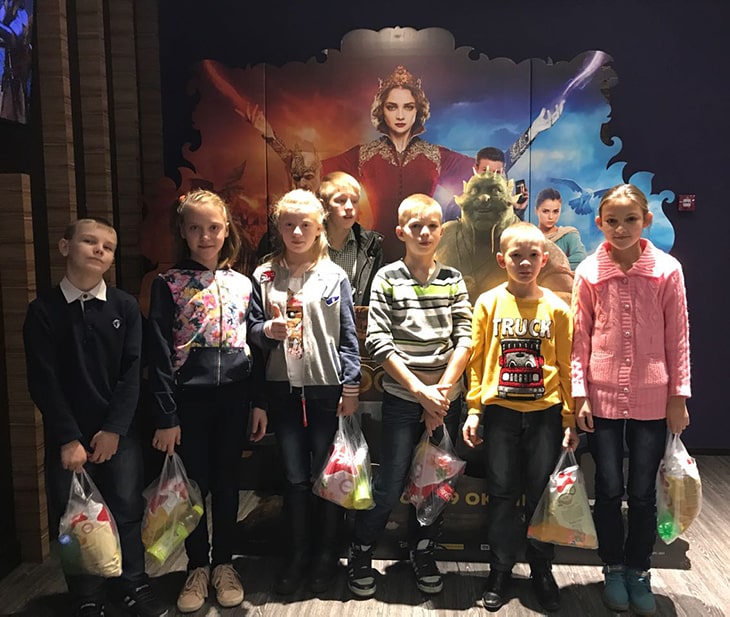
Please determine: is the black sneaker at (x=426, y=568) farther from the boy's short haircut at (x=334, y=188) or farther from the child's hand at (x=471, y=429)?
the boy's short haircut at (x=334, y=188)

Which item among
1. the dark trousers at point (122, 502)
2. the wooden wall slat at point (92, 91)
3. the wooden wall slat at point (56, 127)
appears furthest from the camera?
the wooden wall slat at point (92, 91)

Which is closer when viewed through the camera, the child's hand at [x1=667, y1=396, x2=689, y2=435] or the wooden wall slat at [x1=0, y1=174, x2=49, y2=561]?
the child's hand at [x1=667, y1=396, x2=689, y2=435]

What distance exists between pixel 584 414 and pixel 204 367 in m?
1.31

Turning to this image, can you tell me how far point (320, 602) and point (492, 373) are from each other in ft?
3.35

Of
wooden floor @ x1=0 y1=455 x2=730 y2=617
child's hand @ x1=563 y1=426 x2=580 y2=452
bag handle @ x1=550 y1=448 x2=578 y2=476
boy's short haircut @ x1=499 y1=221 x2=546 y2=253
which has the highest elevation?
boy's short haircut @ x1=499 y1=221 x2=546 y2=253

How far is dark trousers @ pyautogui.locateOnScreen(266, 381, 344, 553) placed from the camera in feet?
7.30

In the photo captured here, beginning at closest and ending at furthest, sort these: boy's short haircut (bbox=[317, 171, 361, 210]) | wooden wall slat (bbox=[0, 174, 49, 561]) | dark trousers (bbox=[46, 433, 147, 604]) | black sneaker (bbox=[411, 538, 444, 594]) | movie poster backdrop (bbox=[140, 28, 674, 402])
→ dark trousers (bbox=[46, 433, 147, 604]), black sneaker (bbox=[411, 538, 444, 594]), wooden wall slat (bbox=[0, 174, 49, 561]), boy's short haircut (bbox=[317, 171, 361, 210]), movie poster backdrop (bbox=[140, 28, 674, 402])

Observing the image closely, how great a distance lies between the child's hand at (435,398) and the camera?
2141mm

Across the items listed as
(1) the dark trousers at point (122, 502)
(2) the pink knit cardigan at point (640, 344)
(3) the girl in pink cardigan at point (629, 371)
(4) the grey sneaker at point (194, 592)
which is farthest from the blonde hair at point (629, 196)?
(4) the grey sneaker at point (194, 592)

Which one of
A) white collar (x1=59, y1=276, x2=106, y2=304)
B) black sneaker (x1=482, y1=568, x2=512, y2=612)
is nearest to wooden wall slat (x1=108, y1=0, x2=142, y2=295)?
white collar (x1=59, y1=276, x2=106, y2=304)

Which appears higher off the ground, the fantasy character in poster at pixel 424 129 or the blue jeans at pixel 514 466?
the fantasy character in poster at pixel 424 129

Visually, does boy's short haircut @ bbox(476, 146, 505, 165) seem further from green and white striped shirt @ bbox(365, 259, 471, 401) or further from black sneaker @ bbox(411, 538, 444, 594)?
black sneaker @ bbox(411, 538, 444, 594)

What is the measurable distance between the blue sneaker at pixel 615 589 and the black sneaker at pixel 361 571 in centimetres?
82

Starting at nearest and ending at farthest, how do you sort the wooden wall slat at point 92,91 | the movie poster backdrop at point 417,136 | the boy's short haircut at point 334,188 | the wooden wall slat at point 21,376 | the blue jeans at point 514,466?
1. the blue jeans at point 514,466
2. the wooden wall slat at point 21,376
3. the boy's short haircut at point 334,188
4. the wooden wall slat at point 92,91
5. the movie poster backdrop at point 417,136
